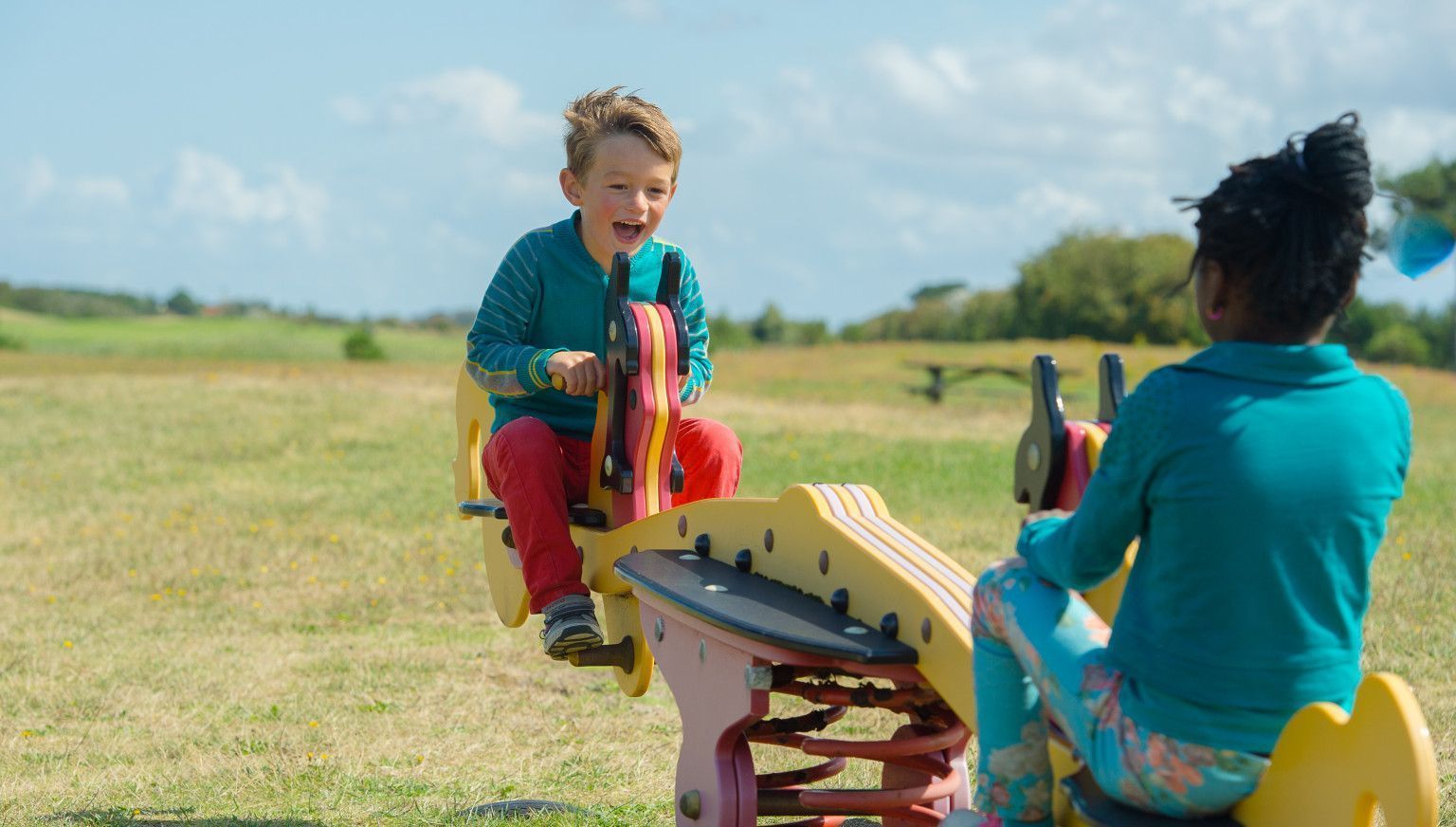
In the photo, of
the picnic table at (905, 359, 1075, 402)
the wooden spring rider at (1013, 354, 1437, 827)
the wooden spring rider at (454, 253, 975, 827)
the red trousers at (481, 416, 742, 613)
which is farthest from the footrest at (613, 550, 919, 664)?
the picnic table at (905, 359, 1075, 402)

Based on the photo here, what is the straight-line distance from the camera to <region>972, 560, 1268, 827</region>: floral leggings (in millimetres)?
2303

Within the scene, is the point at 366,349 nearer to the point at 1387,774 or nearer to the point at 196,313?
the point at 196,313

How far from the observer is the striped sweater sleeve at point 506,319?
4500 millimetres

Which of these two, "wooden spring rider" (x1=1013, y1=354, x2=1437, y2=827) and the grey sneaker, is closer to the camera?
"wooden spring rider" (x1=1013, y1=354, x2=1437, y2=827)

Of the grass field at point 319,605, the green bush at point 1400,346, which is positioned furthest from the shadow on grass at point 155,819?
the green bush at point 1400,346

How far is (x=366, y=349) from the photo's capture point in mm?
33594

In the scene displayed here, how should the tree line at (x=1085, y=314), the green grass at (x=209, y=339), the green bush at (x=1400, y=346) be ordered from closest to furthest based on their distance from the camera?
1. the green grass at (x=209, y=339)
2. the tree line at (x=1085, y=314)
3. the green bush at (x=1400, y=346)

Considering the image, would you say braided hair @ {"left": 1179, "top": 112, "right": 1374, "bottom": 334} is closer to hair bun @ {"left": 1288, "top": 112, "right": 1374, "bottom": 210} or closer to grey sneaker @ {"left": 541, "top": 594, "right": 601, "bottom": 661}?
hair bun @ {"left": 1288, "top": 112, "right": 1374, "bottom": 210}

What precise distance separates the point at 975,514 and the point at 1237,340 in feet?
28.9

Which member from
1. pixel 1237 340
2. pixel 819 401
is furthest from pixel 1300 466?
pixel 819 401

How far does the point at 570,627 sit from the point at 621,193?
50.8 inches

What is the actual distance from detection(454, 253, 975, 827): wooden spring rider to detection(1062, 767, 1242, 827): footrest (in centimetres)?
43

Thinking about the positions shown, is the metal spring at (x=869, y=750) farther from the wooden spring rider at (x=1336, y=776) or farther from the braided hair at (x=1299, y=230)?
the braided hair at (x=1299, y=230)

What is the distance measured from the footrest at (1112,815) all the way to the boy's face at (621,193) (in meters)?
2.46
